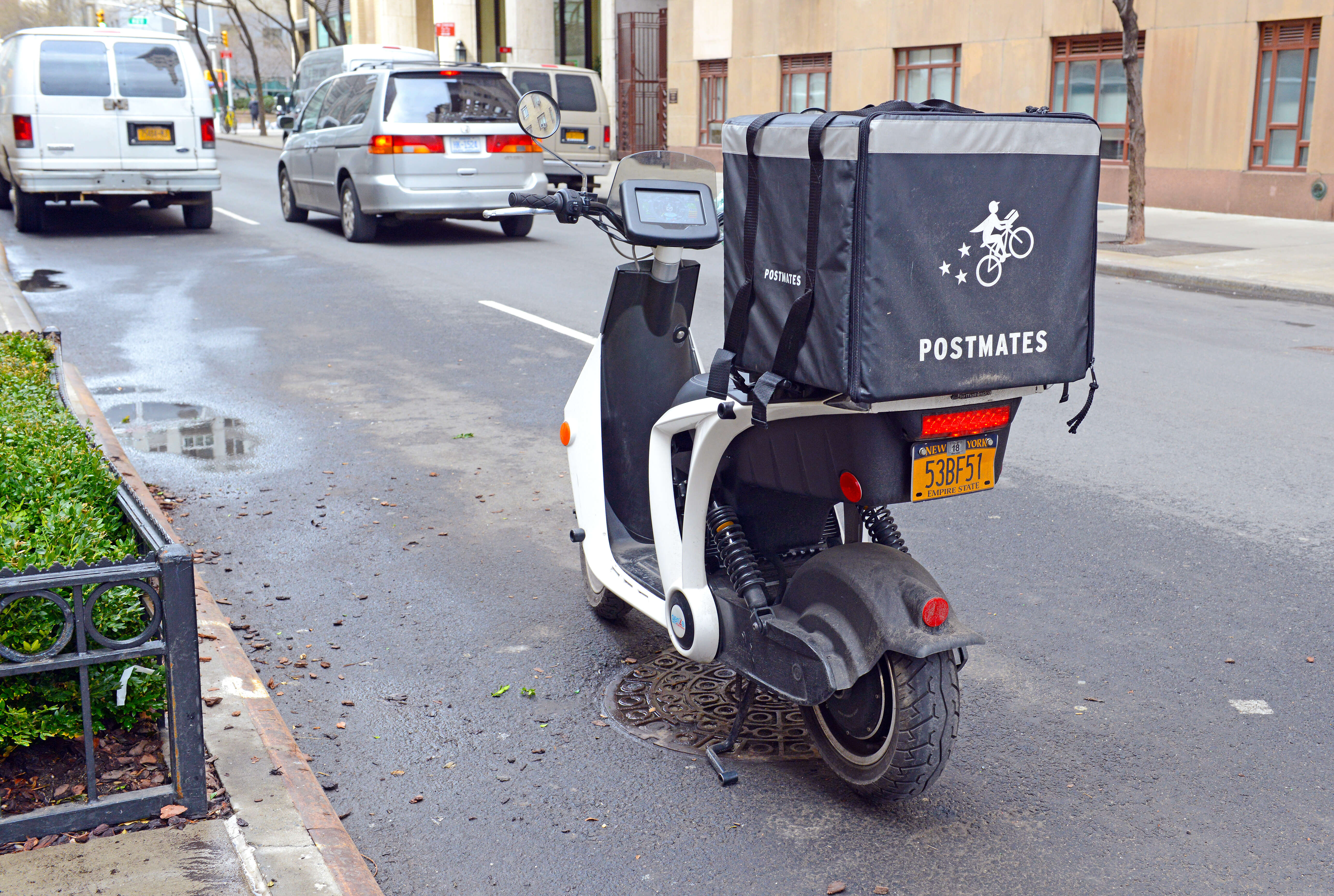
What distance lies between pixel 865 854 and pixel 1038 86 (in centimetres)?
2045

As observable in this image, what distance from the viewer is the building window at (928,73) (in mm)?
23594

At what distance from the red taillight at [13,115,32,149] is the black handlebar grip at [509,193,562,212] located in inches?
496

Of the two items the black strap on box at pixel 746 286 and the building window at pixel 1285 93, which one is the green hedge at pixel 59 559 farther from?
the building window at pixel 1285 93

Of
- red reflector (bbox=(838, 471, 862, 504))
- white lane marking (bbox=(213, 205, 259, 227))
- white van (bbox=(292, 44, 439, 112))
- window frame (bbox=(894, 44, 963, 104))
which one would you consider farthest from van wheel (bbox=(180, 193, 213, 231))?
red reflector (bbox=(838, 471, 862, 504))

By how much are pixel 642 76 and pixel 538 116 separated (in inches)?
1226

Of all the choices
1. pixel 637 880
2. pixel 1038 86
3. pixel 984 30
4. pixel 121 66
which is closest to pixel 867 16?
pixel 984 30

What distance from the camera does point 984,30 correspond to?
22.5m

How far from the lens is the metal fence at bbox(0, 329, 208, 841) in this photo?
2.90m

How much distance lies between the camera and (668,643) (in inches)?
177

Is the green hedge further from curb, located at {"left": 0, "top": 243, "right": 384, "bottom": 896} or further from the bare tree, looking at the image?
the bare tree

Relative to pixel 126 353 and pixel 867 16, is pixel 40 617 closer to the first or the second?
pixel 126 353

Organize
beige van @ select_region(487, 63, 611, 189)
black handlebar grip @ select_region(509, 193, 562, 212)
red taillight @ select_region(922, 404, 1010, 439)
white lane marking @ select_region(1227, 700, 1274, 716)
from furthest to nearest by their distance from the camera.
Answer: beige van @ select_region(487, 63, 611, 189), black handlebar grip @ select_region(509, 193, 562, 212), white lane marking @ select_region(1227, 700, 1274, 716), red taillight @ select_region(922, 404, 1010, 439)

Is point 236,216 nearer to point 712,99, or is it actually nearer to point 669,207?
point 712,99

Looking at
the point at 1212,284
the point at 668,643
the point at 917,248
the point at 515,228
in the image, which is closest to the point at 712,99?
the point at 515,228
